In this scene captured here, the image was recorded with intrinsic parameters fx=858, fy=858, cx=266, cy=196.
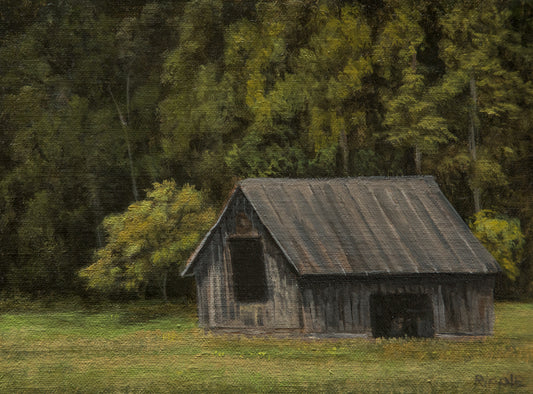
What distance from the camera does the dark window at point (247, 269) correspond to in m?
12.8

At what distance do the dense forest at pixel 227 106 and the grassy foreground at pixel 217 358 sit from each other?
1.70ft

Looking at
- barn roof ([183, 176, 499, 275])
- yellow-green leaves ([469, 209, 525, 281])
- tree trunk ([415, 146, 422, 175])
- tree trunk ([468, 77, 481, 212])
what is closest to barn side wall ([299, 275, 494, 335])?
barn roof ([183, 176, 499, 275])

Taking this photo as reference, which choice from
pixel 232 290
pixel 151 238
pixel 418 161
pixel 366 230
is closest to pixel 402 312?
pixel 366 230

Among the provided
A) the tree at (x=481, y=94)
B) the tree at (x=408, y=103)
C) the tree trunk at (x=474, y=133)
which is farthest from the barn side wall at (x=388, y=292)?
the tree at (x=408, y=103)

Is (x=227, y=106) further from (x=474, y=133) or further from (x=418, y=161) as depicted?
(x=474, y=133)

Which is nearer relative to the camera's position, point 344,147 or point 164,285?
point 164,285

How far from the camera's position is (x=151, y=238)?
1220 centimetres

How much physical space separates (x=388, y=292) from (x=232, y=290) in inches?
90.9

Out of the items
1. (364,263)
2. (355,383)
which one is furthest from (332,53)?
(355,383)

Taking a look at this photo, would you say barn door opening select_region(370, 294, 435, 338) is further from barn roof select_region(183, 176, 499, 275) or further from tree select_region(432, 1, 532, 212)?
tree select_region(432, 1, 532, 212)

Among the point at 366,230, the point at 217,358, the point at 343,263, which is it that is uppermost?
the point at 366,230

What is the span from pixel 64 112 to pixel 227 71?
2.35 m

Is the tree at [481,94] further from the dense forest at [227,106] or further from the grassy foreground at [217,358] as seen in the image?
the grassy foreground at [217,358]
